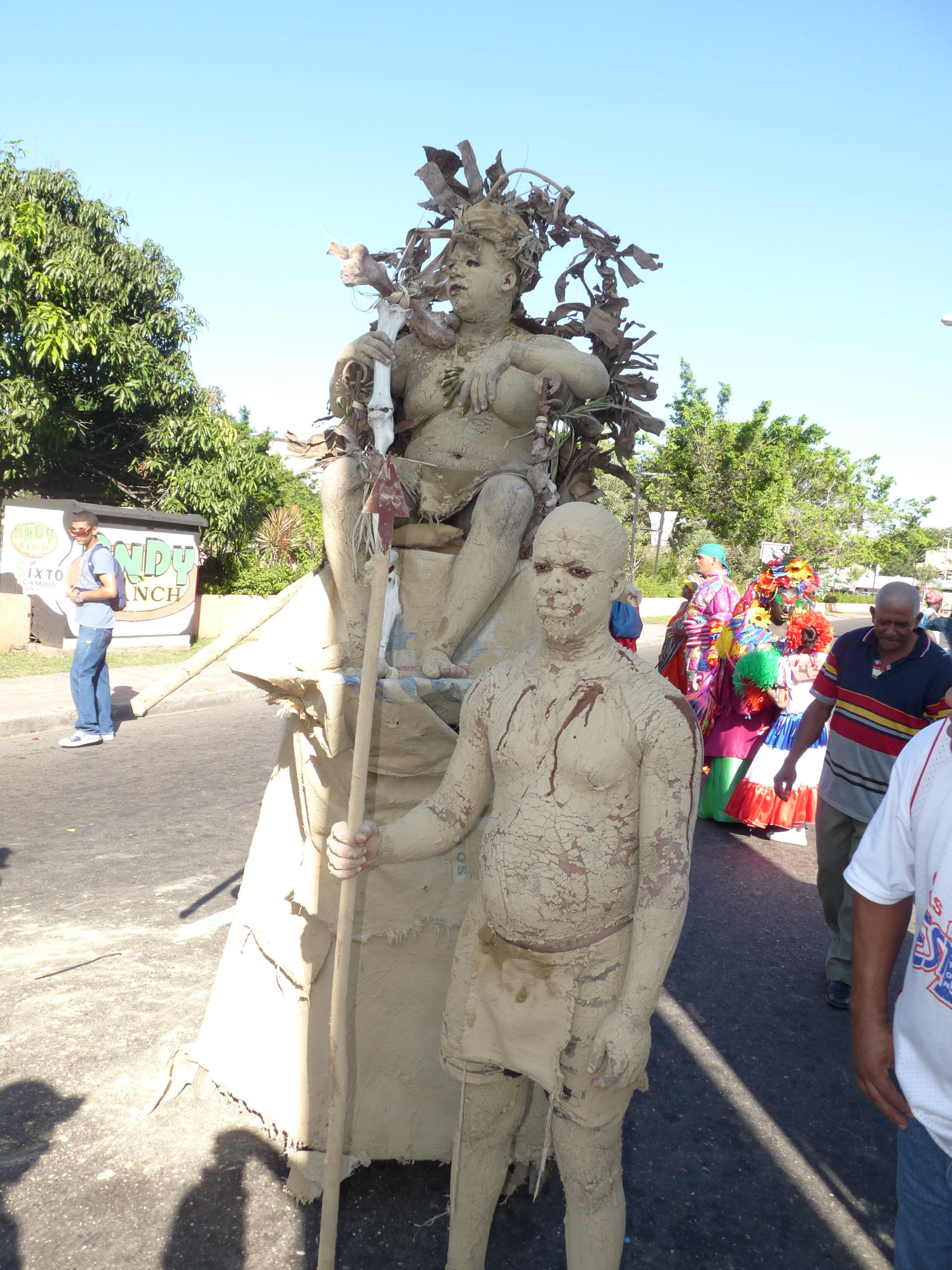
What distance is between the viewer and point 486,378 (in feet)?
8.91

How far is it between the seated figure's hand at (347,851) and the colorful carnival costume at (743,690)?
4.79 meters

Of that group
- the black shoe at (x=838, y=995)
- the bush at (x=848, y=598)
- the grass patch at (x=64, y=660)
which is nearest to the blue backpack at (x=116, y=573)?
the grass patch at (x=64, y=660)

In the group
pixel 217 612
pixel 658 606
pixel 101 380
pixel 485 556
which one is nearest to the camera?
pixel 485 556

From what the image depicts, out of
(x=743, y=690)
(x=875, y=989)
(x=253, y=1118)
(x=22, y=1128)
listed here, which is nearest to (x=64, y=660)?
(x=743, y=690)

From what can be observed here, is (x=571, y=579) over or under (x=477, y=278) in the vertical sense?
under

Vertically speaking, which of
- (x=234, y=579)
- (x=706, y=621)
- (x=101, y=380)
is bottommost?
(x=234, y=579)

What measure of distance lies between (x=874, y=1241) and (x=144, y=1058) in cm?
245

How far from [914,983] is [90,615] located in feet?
22.8

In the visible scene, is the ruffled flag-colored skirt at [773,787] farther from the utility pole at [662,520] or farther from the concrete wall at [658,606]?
the concrete wall at [658,606]

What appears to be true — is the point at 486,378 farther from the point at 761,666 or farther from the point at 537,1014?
the point at 761,666

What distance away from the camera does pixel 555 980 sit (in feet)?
6.58

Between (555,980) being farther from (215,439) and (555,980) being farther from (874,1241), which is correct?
(215,439)

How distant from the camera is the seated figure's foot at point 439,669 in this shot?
2.69 metres

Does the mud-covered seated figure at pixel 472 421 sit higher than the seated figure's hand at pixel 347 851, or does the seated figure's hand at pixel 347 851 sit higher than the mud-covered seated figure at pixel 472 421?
the mud-covered seated figure at pixel 472 421
